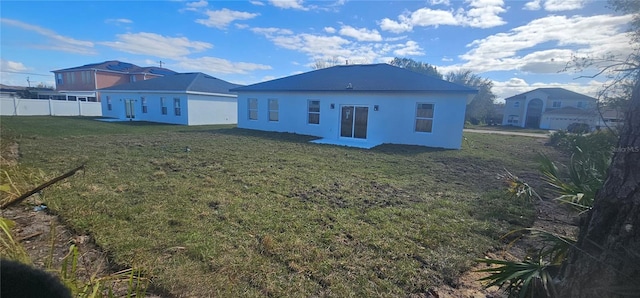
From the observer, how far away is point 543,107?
1578 inches

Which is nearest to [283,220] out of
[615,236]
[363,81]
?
[615,236]

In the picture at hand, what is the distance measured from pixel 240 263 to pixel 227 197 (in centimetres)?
227

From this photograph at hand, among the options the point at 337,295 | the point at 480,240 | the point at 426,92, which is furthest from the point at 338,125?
the point at 337,295

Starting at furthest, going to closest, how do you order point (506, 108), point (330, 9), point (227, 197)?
1. point (506, 108)
2. point (330, 9)
3. point (227, 197)

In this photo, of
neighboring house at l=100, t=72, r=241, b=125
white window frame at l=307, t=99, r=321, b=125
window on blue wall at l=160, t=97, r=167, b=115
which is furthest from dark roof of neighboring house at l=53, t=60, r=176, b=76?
white window frame at l=307, t=99, r=321, b=125

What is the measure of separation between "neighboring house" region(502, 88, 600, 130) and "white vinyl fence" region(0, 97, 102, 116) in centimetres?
5663

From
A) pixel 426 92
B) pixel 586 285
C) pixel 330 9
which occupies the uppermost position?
pixel 330 9

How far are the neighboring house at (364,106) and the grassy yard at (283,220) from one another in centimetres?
497

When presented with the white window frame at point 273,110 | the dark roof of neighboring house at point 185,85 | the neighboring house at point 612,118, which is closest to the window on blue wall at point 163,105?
the dark roof of neighboring house at point 185,85

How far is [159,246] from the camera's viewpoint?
3.18 m

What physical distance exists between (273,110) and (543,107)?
42843 millimetres

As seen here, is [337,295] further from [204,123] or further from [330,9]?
[204,123]

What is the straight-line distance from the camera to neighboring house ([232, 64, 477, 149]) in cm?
1261

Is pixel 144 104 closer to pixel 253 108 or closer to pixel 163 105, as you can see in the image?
pixel 163 105
